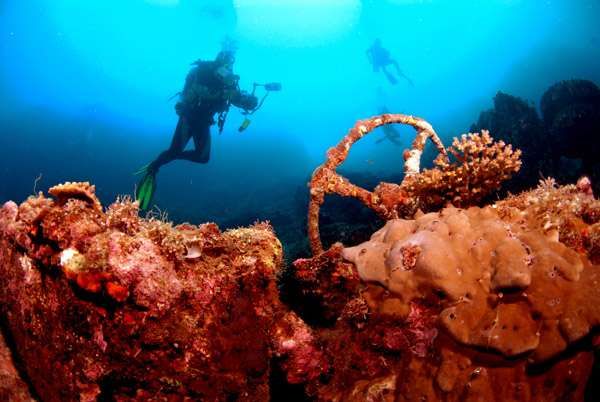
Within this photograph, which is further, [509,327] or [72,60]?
[72,60]

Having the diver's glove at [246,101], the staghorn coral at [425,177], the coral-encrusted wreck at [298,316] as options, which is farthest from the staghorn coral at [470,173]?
the diver's glove at [246,101]

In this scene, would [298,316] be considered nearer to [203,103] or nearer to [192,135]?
[203,103]

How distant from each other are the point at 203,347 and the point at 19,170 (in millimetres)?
48532

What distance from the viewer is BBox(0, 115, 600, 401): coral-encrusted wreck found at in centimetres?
201

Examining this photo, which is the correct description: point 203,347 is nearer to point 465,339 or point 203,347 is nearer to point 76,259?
point 76,259

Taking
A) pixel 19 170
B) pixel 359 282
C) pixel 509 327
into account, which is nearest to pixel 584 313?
pixel 509 327

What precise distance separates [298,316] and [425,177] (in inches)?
76.0

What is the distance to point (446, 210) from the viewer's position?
2697 mm

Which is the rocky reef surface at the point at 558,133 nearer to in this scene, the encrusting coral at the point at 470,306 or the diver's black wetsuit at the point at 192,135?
the encrusting coral at the point at 470,306

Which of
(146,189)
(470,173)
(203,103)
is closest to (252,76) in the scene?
(203,103)

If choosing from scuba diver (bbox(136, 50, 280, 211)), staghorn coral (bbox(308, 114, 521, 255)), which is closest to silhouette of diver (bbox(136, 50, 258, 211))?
scuba diver (bbox(136, 50, 280, 211))

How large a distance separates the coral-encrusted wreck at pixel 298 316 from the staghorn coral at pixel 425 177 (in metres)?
0.57

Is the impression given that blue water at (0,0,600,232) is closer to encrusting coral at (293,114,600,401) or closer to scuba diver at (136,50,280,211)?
scuba diver at (136,50,280,211)

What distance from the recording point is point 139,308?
6.70ft
